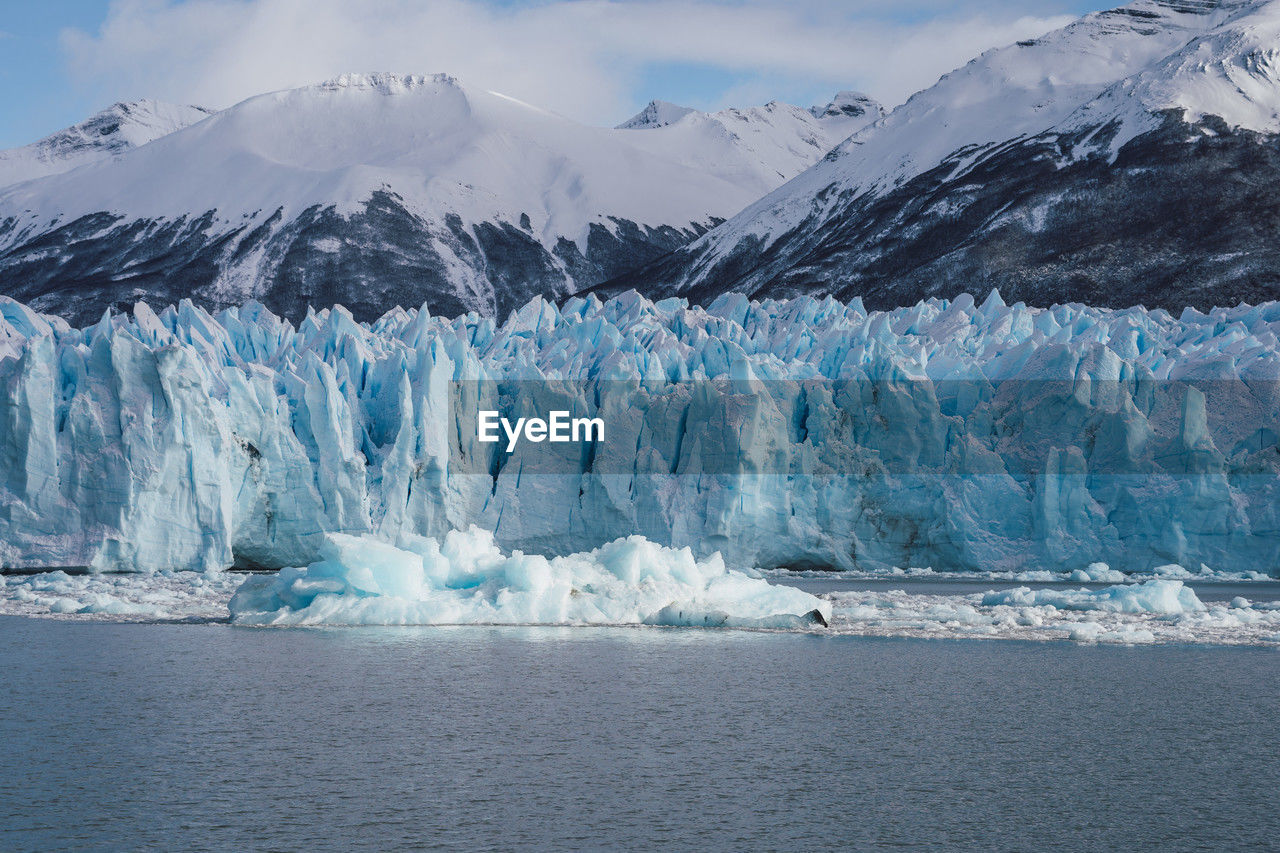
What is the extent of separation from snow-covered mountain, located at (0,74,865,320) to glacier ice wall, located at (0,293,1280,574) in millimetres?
49569

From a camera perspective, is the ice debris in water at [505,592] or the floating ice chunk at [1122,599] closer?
the ice debris in water at [505,592]

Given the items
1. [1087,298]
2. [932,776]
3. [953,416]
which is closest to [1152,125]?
[1087,298]

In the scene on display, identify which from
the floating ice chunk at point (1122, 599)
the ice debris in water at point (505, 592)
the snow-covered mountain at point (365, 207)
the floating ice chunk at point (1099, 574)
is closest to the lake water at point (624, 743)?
the ice debris in water at point (505, 592)

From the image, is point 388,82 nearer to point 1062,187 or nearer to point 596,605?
point 1062,187

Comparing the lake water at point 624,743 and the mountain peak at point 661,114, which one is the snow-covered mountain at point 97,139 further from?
the lake water at point 624,743

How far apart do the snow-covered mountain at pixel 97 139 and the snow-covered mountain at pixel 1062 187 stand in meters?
68.8

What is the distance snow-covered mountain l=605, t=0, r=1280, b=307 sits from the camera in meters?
49.7

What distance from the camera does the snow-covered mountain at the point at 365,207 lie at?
77938 millimetres

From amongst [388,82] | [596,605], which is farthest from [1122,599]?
[388,82]

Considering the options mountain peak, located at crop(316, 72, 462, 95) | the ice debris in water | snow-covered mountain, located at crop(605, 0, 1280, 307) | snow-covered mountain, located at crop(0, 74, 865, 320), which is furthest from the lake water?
mountain peak, located at crop(316, 72, 462, 95)

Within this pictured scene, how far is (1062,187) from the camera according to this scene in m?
56.6

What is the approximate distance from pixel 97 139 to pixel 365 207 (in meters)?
62.8

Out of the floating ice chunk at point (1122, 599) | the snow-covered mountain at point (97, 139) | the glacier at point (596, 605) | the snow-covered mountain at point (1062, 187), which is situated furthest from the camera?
the snow-covered mountain at point (97, 139)

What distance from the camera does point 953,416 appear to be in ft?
88.8
